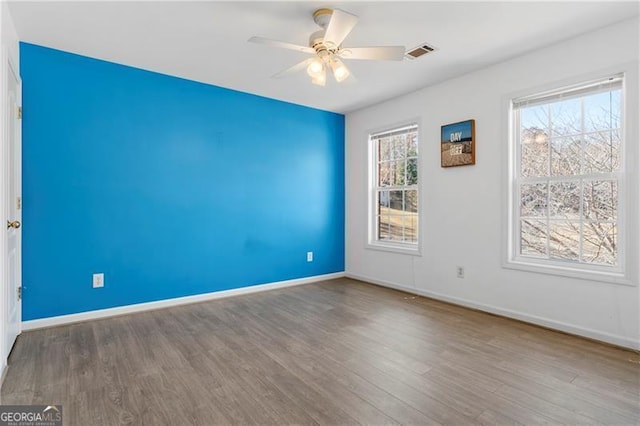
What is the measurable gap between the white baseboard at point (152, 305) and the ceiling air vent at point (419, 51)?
3.19 metres

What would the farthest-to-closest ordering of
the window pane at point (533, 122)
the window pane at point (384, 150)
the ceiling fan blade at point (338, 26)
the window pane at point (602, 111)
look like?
the window pane at point (384, 150)
the window pane at point (533, 122)
the window pane at point (602, 111)
the ceiling fan blade at point (338, 26)

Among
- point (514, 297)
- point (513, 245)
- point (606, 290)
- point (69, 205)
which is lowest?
point (514, 297)

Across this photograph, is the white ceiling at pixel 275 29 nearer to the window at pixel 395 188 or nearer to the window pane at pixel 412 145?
the window pane at pixel 412 145

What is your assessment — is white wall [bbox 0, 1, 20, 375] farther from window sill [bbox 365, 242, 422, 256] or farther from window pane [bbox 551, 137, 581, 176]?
window pane [bbox 551, 137, 581, 176]

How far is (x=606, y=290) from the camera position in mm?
2740

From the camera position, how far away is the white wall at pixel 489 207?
268 cm

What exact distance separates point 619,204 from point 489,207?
1034mm

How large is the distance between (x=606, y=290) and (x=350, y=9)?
9.93ft

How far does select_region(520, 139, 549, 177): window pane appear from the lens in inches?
126

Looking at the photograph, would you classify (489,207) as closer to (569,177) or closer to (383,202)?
(569,177)

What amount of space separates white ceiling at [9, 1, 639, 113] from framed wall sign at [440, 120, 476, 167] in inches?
23.4

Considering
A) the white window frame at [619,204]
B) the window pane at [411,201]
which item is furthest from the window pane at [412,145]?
the white window frame at [619,204]

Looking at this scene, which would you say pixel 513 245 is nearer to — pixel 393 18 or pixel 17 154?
pixel 393 18

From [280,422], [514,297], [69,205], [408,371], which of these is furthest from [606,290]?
[69,205]
